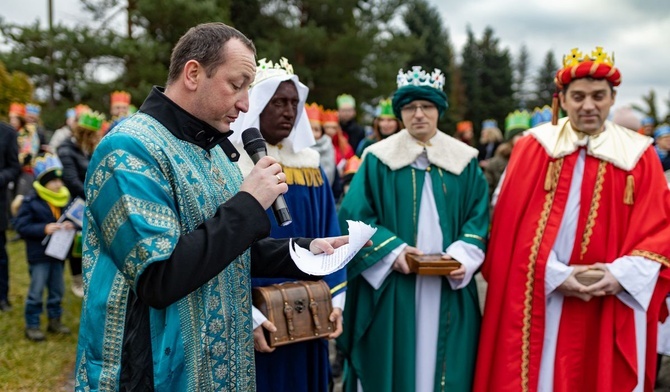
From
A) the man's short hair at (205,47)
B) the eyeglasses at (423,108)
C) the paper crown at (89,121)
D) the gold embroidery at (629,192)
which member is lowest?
the gold embroidery at (629,192)

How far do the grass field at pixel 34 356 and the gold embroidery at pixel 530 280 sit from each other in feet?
10.9

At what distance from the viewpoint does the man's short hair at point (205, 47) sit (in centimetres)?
188

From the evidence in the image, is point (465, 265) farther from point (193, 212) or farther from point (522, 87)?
point (522, 87)

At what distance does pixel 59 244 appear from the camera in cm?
538

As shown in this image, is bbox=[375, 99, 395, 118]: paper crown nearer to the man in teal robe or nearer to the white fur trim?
the white fur trim

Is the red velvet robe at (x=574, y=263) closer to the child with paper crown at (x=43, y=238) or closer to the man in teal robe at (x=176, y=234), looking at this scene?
the man in teal robe at (x=176, y=234)

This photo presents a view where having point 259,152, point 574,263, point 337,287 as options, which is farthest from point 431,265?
point 259,152

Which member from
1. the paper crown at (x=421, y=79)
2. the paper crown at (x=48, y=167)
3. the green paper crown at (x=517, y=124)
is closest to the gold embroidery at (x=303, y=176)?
the paper crown at (x=421, y=79)

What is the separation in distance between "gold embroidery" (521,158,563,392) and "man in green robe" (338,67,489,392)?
296mm

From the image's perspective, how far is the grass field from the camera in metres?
4.56

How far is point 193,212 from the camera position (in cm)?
185

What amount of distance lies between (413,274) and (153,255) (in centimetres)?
222

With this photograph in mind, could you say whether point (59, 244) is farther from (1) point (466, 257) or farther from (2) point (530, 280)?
(2) point (530, 280)

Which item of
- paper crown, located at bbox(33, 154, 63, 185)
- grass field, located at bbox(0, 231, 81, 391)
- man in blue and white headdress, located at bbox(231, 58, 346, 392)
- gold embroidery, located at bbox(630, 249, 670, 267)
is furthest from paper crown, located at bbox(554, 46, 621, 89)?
paper crown, located at bbox(33, 154, 63, 185)
